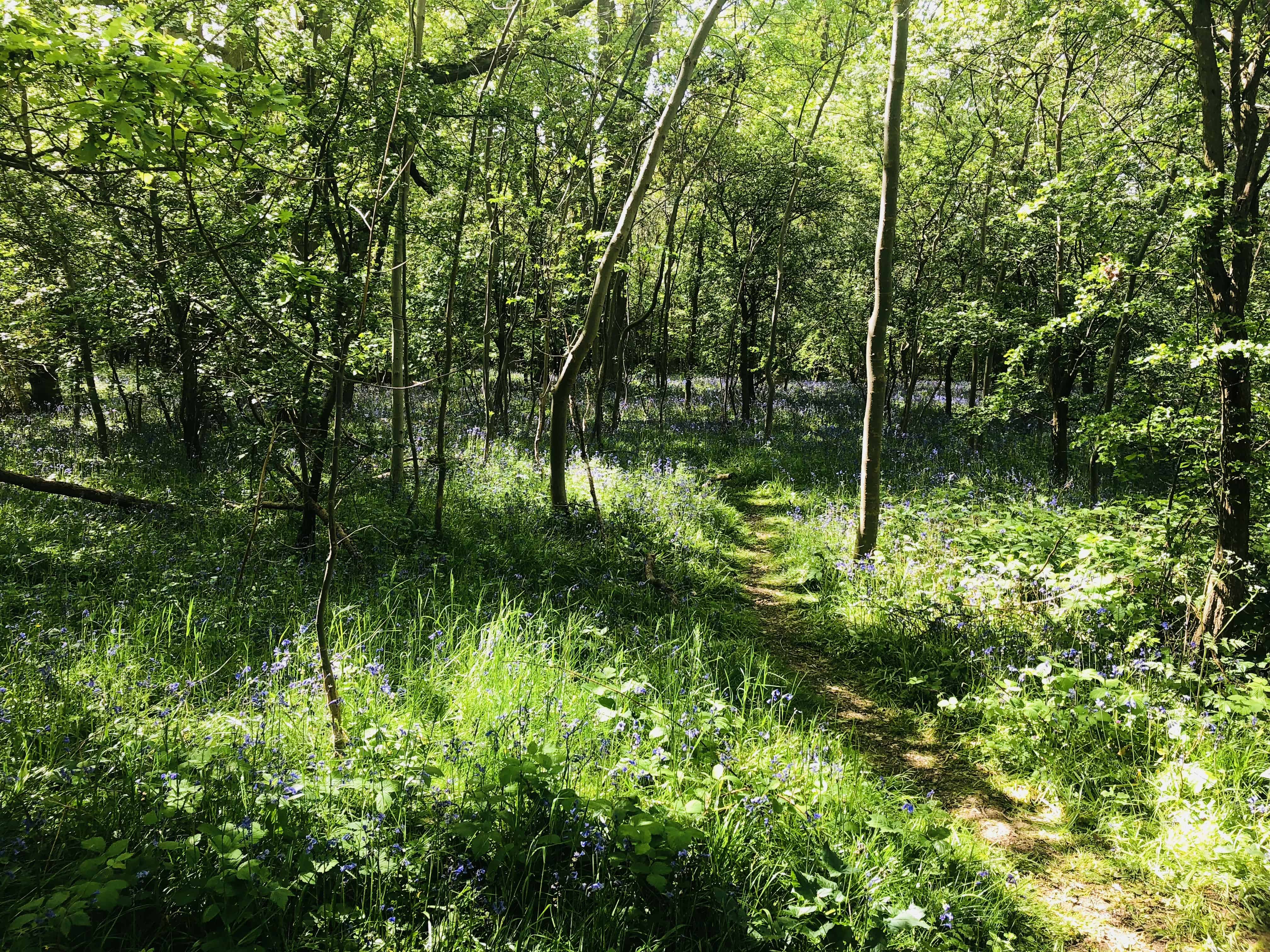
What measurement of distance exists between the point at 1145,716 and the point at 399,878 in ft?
13.7

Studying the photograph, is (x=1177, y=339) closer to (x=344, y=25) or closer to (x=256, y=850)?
(x=256, y=850)

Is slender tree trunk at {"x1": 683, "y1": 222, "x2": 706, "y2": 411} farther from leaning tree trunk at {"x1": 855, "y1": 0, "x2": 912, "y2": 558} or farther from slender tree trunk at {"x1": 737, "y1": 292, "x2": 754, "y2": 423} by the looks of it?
leaning tree trunk at {"x1": 855, "y1": 0, "x2": 912, "y2": 558}

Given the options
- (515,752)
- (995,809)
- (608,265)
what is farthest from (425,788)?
(608,265)

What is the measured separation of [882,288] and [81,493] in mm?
8218

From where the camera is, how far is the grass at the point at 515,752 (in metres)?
2.24

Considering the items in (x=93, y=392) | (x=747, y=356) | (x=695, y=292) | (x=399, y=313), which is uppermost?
(x=695, y=292)

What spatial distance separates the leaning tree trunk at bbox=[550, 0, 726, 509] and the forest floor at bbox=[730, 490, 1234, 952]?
303 cm

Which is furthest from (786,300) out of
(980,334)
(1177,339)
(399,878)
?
(399,878)

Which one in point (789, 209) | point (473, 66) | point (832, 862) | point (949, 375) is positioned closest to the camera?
point (832, 862)

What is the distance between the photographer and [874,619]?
548 centimetres

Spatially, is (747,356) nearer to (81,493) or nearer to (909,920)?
(81,493)

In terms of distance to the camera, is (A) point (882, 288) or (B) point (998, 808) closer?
(B) point (998, 808)

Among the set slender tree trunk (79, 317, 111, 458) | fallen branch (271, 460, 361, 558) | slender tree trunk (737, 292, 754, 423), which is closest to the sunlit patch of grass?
fallen branch (271, 460, 361, 558)

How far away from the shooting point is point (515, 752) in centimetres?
297
